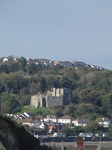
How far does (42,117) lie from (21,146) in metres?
76.2

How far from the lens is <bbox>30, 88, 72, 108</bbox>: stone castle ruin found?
3900 inches

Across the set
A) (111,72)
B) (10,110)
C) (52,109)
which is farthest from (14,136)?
(111,72)

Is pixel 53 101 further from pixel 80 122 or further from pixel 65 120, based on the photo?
pixel 80 122

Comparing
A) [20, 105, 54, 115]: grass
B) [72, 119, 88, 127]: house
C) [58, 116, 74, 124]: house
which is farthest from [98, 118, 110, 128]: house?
[20, 105, 54, 115]: grass

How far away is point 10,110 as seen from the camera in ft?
295

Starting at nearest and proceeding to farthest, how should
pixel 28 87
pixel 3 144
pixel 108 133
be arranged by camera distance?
pixel 3 144 → pixel 108 133 → pixel 28 87

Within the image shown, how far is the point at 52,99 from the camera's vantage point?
102m

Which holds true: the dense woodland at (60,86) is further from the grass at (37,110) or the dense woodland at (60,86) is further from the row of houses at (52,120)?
the row of houses at (52,120)

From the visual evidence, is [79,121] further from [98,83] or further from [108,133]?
[98,83]

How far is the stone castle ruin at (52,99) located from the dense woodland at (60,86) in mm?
890

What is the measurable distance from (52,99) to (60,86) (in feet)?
29.7

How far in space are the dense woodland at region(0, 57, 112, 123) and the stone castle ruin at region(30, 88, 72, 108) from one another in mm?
890

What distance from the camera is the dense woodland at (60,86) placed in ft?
304

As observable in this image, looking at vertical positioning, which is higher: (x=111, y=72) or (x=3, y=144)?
(x=111, y=72)
